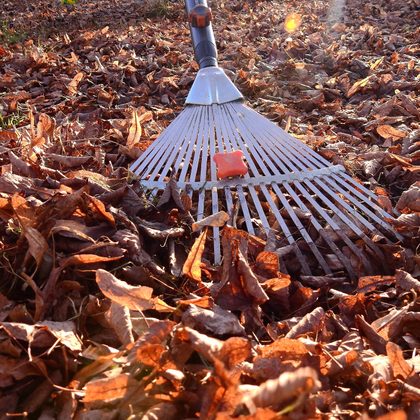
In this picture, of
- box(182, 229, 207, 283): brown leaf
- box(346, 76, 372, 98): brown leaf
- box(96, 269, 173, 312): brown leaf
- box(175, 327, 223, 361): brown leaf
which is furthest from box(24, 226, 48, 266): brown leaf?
box(346, 76, 372, 98): brown leaf

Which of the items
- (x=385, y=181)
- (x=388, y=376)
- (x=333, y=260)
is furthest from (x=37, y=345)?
(x=385, y=181)

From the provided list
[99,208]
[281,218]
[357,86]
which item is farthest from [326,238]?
[357,86]

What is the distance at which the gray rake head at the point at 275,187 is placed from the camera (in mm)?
1603

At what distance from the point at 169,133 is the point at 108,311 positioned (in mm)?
1172

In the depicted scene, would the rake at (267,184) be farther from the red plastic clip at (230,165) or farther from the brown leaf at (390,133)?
the brown leaf at (390,133)

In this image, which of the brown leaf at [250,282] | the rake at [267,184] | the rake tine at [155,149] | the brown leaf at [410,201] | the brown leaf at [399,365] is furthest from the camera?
the rake tine at [155,149]

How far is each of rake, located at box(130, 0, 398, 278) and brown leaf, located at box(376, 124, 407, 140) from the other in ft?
1.73

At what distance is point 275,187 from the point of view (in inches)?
72.1

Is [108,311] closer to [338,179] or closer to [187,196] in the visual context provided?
[187,196]

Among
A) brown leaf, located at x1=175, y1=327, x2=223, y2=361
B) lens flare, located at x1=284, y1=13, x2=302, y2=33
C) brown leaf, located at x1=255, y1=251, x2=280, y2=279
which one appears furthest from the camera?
lens flare, located at x1=284, y1=13, x2=302, y2=33

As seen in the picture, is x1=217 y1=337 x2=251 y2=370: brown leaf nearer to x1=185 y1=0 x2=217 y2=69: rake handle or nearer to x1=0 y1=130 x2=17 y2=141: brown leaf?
x1=0 y1=130 x2=17 y2=141: brown leaf

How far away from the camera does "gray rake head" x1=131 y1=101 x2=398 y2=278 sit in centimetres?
160

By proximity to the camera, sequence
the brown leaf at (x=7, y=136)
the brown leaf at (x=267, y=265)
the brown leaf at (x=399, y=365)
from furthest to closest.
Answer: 1. the brown leaf at (x=7, y=136)
2. the brown leaf at (x=267, y=265)
3. the brown leaf at (x=399, y=365)

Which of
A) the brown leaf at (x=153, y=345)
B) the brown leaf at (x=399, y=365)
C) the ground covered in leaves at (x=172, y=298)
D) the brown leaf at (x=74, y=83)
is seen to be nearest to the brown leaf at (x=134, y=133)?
the ground covered in leaves at (x=172, y=298)
